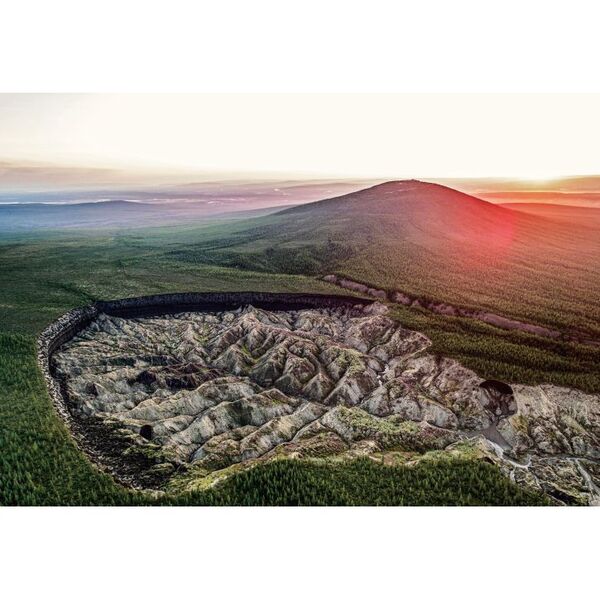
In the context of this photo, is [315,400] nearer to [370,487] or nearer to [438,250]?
[370,487]

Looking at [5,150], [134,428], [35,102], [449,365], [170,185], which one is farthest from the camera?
[170,185]

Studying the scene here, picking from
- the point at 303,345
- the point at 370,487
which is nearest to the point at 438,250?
the point at 303,345

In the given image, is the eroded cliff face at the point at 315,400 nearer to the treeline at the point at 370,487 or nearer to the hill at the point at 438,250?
the treeline at the point at 370,487

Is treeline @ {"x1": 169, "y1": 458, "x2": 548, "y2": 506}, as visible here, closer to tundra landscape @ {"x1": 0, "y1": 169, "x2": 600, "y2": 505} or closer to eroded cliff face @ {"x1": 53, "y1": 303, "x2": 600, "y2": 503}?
tundra landscape @ {"x1": 0, "y1": 169, "x2": 600, "y2": 505}

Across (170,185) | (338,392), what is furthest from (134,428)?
(170,185)

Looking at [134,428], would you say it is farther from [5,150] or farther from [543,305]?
[543,305]

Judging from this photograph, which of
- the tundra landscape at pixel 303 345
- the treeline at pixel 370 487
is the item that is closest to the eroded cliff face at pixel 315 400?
the tundra landscape at pixel 303 345
